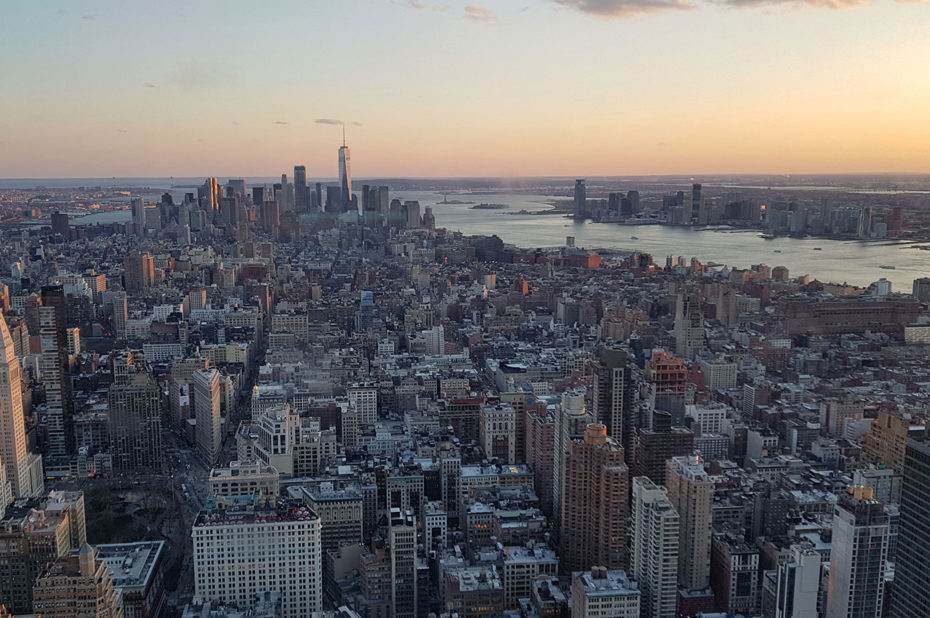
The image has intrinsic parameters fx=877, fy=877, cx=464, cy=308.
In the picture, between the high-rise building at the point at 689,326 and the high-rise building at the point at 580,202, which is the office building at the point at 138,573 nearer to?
the high-rise building at the point at 689,326

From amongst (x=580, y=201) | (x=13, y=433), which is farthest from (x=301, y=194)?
(x=13, y=433)

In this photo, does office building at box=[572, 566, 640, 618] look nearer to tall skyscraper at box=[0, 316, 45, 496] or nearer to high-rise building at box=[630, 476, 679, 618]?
high-rise building at box=[630, 476, 679, 618]

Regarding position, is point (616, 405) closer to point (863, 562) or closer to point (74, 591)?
point (863, 562)

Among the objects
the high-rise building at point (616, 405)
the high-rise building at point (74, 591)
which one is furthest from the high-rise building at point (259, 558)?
the high-rise building at point (616, 405)

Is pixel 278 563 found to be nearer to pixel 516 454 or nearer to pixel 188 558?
pixel 188 558

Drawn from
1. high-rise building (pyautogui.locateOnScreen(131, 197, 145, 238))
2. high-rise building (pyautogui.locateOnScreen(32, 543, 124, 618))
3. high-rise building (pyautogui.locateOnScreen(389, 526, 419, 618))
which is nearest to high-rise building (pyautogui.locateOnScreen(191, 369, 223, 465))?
high-rise building (pyautogui.locateOnScreen(389, 526, 419, 618))
